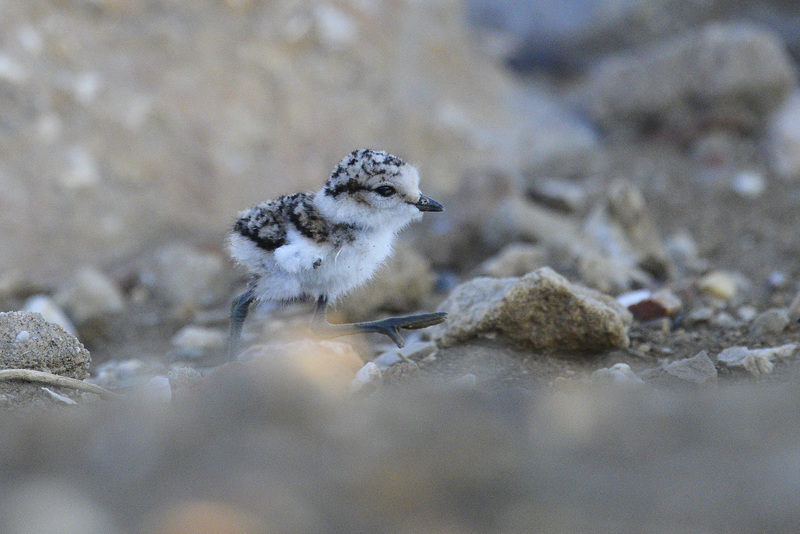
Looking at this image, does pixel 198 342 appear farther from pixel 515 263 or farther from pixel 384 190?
pixel 515 263

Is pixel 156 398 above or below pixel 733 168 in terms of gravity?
below

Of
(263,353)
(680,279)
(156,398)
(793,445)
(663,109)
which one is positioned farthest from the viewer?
(663,109)

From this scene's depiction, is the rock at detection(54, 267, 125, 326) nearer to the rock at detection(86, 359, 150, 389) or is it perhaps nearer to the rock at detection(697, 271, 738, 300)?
the rock at detection(86, 359, 150, 389)

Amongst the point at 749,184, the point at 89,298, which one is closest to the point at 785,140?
the point at 749,184

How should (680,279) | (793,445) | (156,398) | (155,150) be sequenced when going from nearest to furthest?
(793,445), (156,398), (680,279), (155,150)

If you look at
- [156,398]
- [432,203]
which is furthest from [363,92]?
[156,398]

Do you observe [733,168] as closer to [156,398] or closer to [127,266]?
[127,266]

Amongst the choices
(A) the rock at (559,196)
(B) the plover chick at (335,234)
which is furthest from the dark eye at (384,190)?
(A) the rock at (559,196)
